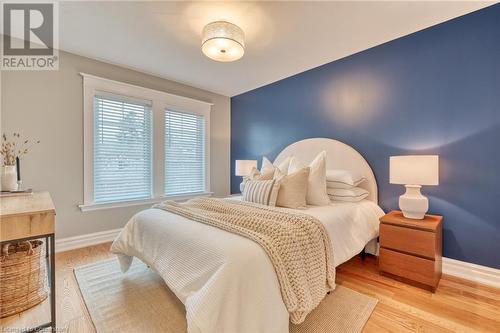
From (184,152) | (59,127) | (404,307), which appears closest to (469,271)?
(404,307)

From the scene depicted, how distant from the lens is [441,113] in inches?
90.3

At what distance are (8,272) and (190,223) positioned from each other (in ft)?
4.39

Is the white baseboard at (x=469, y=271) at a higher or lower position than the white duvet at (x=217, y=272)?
lower

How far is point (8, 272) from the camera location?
1.65 metres

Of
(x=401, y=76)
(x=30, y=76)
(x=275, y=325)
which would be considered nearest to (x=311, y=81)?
(x=401, y=76)

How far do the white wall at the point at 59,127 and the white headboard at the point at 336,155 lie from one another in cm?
266

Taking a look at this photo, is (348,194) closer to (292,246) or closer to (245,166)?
(292,246)

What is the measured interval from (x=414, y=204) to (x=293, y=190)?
1.10 metres

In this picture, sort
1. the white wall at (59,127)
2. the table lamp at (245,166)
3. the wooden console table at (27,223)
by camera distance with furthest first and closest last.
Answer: the table lamp at (245,166), the white wall at (59,127), the wooden console table at (27,223)

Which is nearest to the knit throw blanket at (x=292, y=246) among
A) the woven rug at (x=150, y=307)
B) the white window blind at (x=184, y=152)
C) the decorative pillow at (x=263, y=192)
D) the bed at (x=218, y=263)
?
the bed at (x=218, y=263)

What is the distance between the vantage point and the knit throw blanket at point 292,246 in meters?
1.31

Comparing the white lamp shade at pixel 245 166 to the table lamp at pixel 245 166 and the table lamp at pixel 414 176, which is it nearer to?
the table lamp at pixel 245 166

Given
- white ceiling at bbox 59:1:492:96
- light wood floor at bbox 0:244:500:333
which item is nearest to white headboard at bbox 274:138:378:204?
light wood floor at bbox 0:244:500:333

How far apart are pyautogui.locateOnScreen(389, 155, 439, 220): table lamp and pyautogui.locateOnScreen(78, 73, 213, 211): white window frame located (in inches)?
122
